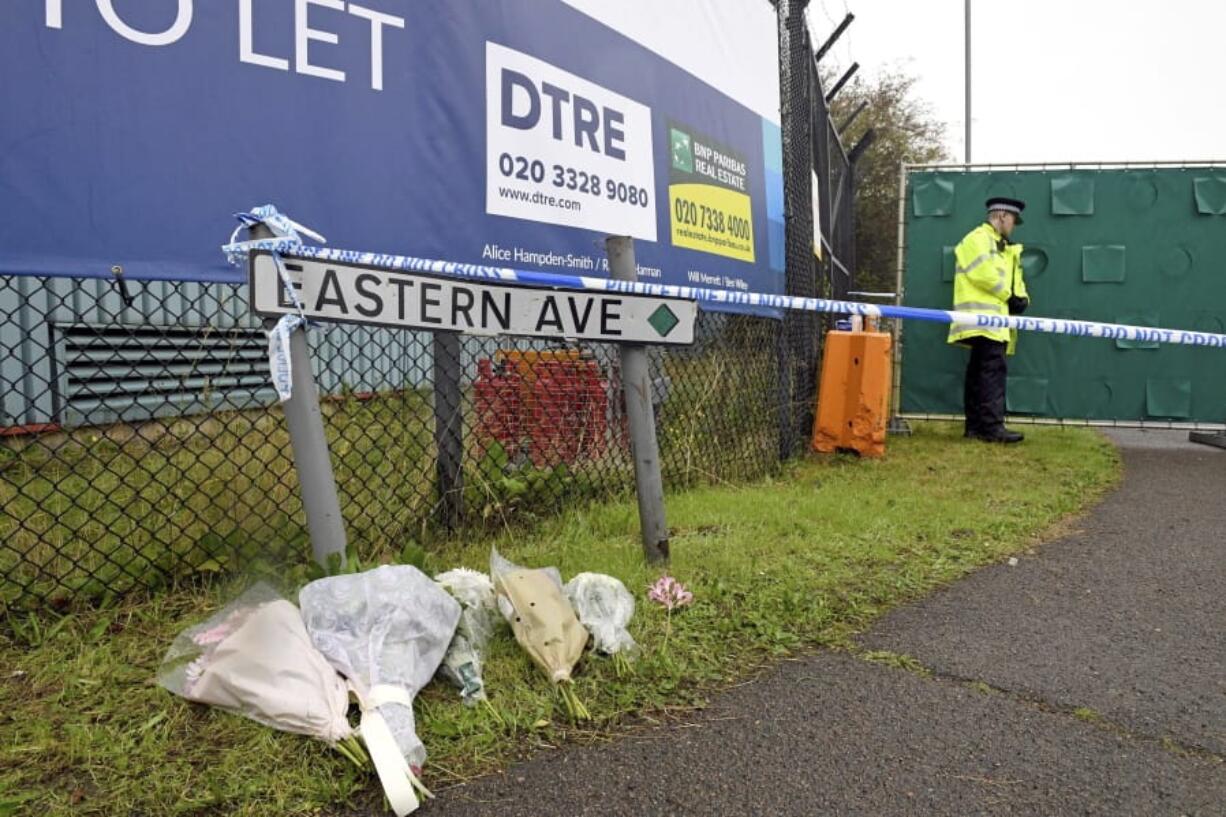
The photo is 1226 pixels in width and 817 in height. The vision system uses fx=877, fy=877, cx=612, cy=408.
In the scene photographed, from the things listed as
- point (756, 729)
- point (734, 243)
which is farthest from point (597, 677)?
point (734, 243)

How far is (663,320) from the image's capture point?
3.18m

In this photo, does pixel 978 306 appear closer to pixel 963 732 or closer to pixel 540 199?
pixel 540 199

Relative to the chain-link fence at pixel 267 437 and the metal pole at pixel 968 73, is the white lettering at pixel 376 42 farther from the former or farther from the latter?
the metal pole at pixel 968 73

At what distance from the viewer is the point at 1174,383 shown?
7121 mm

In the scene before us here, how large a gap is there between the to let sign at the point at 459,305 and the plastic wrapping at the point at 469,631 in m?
0.77

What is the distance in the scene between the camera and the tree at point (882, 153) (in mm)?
23781

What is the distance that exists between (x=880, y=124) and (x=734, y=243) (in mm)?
22699

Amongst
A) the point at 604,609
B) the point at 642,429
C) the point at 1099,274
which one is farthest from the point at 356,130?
the point at 1099,274

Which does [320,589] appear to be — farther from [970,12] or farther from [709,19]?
[970,12]

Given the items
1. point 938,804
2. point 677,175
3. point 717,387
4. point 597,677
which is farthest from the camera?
point 717,387

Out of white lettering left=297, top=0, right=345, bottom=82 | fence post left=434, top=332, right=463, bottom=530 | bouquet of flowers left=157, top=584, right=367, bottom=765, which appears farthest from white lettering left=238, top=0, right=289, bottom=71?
bouquet of flowers left=157, top=584, right=367, bottom=765

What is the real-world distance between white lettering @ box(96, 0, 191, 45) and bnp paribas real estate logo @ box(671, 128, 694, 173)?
98.5 inches

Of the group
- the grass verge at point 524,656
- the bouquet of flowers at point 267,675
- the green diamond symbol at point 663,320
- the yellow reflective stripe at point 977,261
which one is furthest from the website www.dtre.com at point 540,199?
the yellow reflective stripe at point 977,261

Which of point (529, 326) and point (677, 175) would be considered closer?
point (529, 326)
